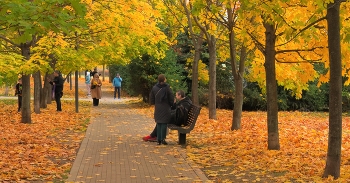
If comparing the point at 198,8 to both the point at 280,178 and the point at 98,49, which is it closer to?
the point at 280,178

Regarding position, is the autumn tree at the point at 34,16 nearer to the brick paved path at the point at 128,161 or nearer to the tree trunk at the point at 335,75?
the brick paved path at the point at 128,161

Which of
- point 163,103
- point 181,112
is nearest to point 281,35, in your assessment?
point 181,112

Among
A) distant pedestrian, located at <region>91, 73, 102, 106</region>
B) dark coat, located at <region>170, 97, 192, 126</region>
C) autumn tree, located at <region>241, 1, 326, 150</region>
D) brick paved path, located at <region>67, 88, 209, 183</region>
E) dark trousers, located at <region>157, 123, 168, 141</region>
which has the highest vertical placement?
autumn tree, located at <region>241, 1, 326, 150</region>

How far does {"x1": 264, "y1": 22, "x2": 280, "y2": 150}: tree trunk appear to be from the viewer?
12.4m

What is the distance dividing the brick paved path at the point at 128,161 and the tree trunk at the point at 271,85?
6.46 feet

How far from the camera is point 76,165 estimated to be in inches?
416

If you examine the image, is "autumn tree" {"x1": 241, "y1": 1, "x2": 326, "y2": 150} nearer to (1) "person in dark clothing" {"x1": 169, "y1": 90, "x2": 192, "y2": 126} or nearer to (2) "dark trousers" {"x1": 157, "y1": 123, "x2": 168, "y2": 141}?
(1) "person in dark clothing" {"x1": 169, "y1": 90, "x2": 192, "y2": 126}

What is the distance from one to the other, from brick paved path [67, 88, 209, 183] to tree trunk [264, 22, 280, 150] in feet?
6.46

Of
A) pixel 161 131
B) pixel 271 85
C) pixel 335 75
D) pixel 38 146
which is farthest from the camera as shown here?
pixel 161 131

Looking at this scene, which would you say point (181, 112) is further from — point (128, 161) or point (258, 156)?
point (128, 161)

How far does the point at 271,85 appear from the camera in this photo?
1243cm

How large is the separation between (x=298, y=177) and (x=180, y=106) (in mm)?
5427

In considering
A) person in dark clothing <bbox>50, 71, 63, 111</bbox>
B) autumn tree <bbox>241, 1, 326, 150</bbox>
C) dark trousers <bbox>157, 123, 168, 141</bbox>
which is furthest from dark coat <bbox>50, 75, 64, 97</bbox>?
autumn tree <bbox>241, 1, 326, 150</bbox>

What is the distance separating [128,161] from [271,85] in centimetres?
350
